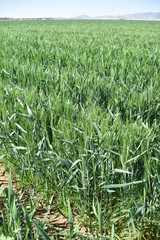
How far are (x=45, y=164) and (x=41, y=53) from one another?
9.18ft

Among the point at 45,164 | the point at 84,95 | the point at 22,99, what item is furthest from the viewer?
the point at 84,95

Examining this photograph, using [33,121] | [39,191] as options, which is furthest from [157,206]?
[33,121]

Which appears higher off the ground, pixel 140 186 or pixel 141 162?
pixel 141 162

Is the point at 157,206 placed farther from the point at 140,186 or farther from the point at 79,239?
the point at 79,239

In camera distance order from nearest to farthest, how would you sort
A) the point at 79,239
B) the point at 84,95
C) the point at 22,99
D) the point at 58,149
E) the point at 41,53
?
the point at 79,239
the point at 58,149
the point at 22,99
the point at 84,95
the point at 41,53

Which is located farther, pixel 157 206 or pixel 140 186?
pixel 140 186

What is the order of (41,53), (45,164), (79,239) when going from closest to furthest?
(79,239), (45,164), (41,53)

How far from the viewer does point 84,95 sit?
7.60 ft

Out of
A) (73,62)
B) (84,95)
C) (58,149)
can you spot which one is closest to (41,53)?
(73,62)

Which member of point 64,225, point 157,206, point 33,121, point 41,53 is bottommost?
point 64,225

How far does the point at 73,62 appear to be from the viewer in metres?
3.60

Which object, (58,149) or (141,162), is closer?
(141,162)

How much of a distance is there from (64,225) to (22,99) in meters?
0.98

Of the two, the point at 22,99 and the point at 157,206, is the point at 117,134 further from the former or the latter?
the point at 22,99
